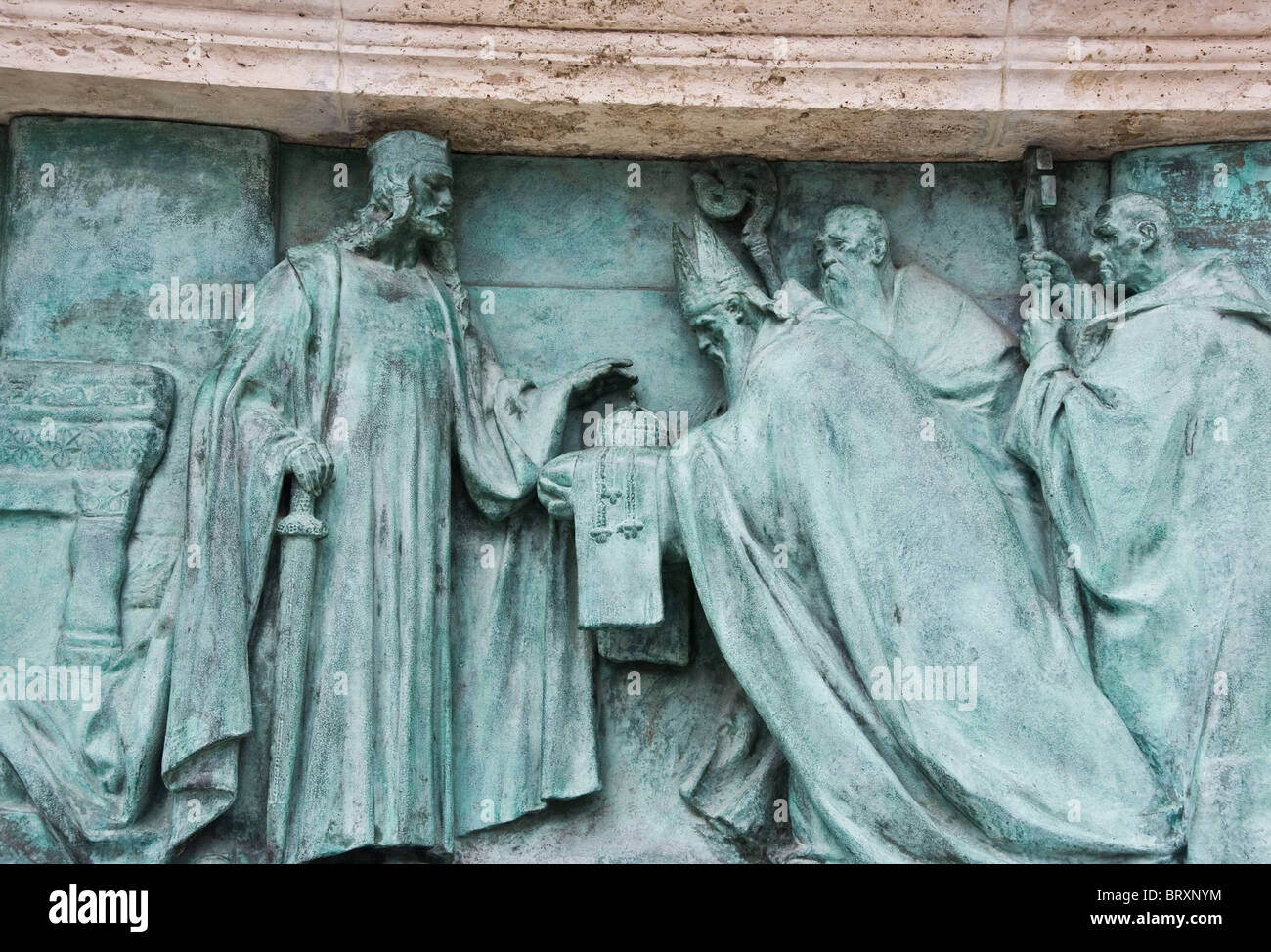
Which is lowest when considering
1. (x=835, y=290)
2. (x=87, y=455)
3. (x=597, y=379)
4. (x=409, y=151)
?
(x=87, y=455)

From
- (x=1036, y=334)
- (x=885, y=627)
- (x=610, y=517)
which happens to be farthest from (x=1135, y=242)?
(x=610, y=517)

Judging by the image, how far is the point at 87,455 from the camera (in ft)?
25.6

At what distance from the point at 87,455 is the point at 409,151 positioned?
4.73ft

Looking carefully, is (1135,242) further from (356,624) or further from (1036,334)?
(356,624)

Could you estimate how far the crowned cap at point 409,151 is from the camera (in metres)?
8.05

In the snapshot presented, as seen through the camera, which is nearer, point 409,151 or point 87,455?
point 87,455

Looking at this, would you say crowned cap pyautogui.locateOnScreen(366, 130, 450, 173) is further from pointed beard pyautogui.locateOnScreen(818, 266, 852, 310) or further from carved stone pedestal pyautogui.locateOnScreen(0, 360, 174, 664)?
pointed beard pyautogui.locateOnScreen(818, 266, 852, 310)

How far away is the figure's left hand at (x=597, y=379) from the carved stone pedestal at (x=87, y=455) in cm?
131

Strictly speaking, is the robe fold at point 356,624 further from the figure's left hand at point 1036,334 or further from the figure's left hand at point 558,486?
the figure's left hand at point 1036,334

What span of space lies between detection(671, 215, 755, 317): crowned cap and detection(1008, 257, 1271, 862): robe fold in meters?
1.02

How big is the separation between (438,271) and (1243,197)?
273 cm

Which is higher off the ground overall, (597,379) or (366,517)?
(597,379)

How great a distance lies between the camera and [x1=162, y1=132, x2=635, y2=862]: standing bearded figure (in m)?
7.44

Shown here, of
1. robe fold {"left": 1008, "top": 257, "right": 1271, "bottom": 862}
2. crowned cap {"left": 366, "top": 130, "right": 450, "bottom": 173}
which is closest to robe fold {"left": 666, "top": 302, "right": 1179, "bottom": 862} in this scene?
robe fold {"left": 1008, "top": 257, "right": 1271, "bottom": 862}
